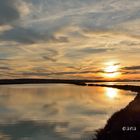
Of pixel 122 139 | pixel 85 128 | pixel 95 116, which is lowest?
pixel 122 139

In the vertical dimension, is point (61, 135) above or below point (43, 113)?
below

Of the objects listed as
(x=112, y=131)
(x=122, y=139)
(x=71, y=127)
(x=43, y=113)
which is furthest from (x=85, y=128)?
(x=43, y=113)

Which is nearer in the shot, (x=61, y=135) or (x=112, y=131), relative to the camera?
(x=112, y=131)

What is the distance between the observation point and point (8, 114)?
3903 cm

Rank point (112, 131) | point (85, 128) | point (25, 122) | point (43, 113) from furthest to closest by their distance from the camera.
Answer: point (43, 113)
point (25, 122)
point (85, 128)
point (112, 131)

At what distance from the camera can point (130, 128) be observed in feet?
77.9

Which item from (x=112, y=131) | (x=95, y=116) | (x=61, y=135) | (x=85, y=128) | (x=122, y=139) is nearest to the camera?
(x=122, y=139)

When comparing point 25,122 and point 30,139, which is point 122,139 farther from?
point 25,122

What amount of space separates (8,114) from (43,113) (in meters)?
3.86

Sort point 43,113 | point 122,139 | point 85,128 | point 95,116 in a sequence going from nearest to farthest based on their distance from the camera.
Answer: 1. point 122,139
2. point 85,128
3. point 95,116
4. point 43,113

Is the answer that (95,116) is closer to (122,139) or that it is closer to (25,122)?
(25,122)

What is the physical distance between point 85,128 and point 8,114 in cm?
1313

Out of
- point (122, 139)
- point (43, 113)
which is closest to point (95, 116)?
point (43, 113)

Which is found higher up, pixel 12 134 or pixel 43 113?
pixel 43 113
